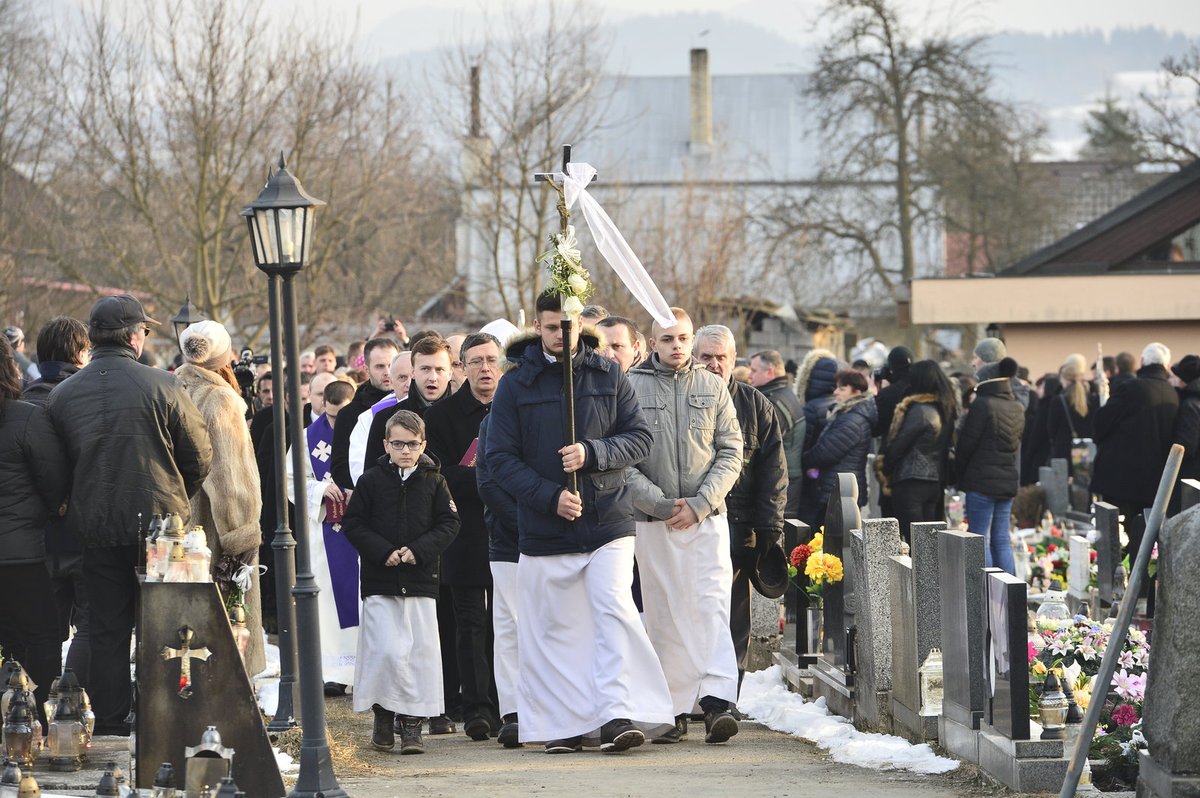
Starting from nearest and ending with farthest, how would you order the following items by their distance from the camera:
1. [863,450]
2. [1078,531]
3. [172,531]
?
[172,531] → [863,450] → [1078,531]

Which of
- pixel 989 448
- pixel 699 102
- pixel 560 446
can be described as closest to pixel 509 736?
pixel 560 446

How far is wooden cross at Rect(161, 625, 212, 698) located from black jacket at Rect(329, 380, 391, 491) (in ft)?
11.9

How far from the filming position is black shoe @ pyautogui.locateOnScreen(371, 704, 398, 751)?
9594 mm

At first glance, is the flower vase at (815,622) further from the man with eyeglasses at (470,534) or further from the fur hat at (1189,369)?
the fur hat at (1189,369)

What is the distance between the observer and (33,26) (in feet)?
100

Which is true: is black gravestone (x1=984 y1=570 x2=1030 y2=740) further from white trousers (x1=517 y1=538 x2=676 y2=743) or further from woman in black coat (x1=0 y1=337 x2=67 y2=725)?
woman in black coat (x1=0 y1=337 x2=67 y2=725)

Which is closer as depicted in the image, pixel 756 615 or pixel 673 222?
pixel 756 615

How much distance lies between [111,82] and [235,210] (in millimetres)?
3001

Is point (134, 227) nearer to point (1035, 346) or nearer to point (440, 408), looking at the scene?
point (1035, 346)

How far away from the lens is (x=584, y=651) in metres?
9.20

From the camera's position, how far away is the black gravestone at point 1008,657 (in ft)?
25.0

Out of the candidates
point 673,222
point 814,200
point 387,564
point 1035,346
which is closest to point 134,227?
point 673,222

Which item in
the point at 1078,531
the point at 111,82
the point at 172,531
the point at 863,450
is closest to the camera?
the point at 172,531

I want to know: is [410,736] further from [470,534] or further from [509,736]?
[470,534]
